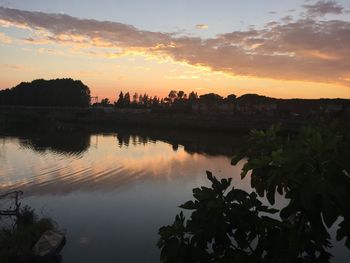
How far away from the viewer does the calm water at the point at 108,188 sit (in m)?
20.2

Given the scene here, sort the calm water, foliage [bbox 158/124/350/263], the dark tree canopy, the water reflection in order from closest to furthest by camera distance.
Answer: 1. foliage [bbox 158/124/350/263]
2. the calm water
3. the water reflection
4. the dark tree canopy

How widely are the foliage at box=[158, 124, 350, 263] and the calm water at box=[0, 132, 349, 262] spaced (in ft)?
50.9

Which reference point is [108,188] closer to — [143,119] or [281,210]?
[281,210]

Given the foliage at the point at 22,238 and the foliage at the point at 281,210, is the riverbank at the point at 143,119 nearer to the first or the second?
the foliage at the point at 22,238

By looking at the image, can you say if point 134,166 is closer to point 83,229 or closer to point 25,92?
point 83,229

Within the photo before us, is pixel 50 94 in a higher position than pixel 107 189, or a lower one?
higher

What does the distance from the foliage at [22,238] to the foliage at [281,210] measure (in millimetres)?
14170

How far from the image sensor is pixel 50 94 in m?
182

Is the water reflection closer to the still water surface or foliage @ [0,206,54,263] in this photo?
the still water surface

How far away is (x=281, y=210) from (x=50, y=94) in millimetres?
188896

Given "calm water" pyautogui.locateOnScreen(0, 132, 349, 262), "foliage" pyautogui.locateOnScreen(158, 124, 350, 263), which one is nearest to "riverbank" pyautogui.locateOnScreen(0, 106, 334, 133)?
"calm water" pyautogui.locateOnScreen(0, 132, 349, 262)

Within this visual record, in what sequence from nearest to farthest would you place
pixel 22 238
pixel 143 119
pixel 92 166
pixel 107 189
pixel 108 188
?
pixel 22 238
pixel 107 189
pixel 108 188
pixel 92 166
pixel 143 119

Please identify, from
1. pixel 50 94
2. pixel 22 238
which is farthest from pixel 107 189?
pixel 50 94

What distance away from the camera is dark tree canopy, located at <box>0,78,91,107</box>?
599 feet
